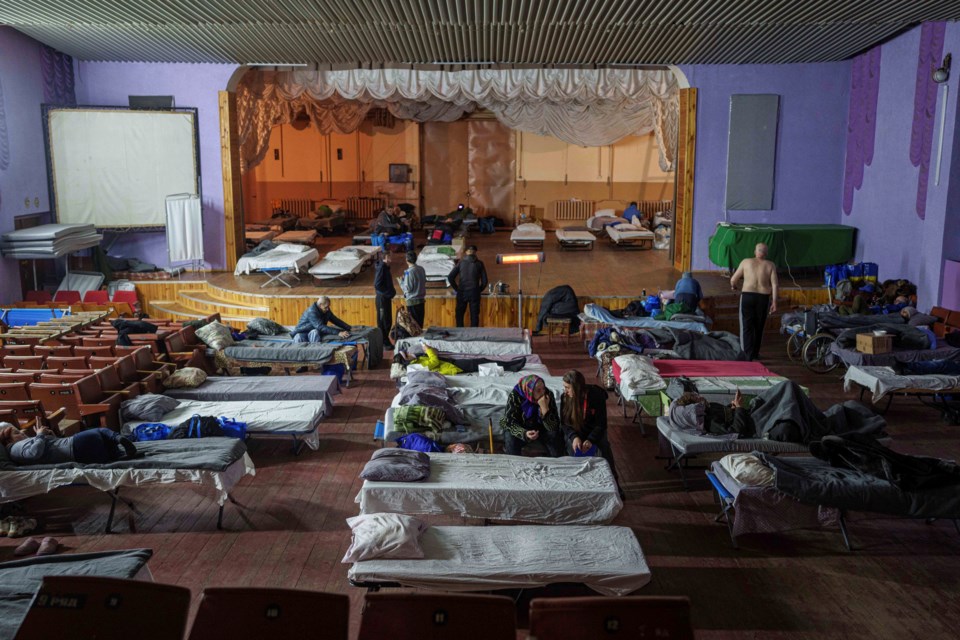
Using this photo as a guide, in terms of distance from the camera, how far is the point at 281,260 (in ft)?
43.9

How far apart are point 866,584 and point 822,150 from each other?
35.3ft

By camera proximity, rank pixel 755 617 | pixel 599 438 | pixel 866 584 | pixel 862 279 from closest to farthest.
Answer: pixel 755 617 → pixel 866 584 → pixel 599 438 → pixel 862 279

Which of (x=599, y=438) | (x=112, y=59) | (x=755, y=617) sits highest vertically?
(x=112, y=59)

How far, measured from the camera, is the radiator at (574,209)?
69.9ft

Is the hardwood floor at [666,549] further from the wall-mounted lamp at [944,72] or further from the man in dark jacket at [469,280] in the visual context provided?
the wall-mounted lamp at [944,72]

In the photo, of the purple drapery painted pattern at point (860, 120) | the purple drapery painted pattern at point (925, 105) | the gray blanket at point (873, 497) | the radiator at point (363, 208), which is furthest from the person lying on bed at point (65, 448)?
the radiator at point (363, 208)

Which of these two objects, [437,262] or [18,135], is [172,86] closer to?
[18,135]

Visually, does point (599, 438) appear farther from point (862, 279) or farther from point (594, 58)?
point (594, 58)

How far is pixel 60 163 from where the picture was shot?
44.6 feet

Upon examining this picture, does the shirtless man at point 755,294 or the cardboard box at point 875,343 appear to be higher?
the shirtless man at point 755,294

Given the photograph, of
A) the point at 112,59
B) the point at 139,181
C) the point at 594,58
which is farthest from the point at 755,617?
the point at 112,59

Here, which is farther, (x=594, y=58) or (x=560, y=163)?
(x=560, y=163)

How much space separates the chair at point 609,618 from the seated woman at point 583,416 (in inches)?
125

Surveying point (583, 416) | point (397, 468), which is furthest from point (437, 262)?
point (397, 468)
